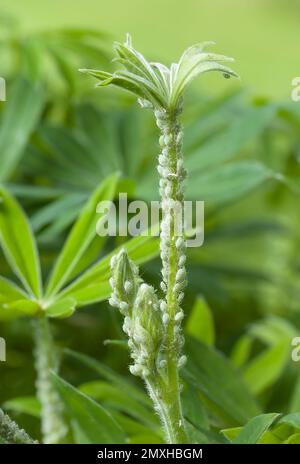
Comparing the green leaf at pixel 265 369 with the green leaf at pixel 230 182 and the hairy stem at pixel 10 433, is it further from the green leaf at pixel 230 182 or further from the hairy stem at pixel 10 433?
the hairy stem at pixel 10 433

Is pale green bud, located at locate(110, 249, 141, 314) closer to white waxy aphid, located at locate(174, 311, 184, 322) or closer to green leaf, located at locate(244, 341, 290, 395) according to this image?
white waxy aphid, located at locate(174, 311, 184, 322)

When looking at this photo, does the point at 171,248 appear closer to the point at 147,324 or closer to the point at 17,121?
the point at 147,324

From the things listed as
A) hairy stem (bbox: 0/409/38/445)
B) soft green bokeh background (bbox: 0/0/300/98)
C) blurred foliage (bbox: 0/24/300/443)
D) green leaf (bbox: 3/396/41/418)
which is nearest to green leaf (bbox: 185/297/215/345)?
blurred foliage (bbox: 0/24/300/443)

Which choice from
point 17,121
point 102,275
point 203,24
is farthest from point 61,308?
point 203,24

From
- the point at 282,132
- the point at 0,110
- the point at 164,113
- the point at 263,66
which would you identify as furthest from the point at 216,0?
the point at 164,113
